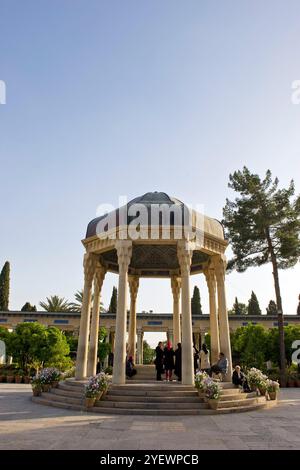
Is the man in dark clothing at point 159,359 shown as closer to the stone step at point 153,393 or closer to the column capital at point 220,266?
the stone step at point 153,393

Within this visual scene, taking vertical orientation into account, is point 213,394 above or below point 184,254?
below

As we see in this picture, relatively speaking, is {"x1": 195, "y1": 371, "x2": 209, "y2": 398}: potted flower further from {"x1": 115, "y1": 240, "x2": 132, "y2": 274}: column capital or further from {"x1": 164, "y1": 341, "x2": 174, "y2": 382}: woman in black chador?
{"x1": 115, "y1": 240, "x2": 132, "y2": 274}: column capital

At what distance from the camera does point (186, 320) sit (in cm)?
1384

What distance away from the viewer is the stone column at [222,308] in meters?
16.2

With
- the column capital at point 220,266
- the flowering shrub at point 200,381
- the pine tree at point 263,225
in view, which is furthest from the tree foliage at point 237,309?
the flowering shrub at point 200,381

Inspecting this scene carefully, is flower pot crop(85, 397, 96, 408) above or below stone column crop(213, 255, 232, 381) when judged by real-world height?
below

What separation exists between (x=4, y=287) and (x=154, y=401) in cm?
4987

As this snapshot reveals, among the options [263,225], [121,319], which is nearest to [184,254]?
[121,319]

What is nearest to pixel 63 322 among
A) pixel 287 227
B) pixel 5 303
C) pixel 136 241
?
pixel 5 303

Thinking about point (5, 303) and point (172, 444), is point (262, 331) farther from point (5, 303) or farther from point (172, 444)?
point (5, 303)

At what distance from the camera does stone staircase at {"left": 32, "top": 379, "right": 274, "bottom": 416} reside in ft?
37.0

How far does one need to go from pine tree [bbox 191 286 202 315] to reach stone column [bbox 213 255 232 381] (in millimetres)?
40128

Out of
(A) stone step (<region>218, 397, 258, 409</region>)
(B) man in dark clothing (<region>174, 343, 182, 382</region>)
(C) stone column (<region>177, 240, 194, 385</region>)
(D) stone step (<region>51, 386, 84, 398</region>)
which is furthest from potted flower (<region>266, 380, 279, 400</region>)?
(D) stone step (<region>51, 386, 84, 398</region>)

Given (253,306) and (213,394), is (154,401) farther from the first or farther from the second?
(253,306)
